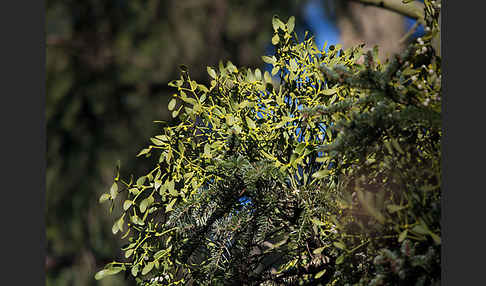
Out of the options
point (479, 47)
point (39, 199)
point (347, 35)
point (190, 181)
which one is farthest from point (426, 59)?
point (39, 199)

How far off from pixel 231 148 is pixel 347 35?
1.61ft

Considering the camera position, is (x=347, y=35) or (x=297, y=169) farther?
(x=347, y=35)

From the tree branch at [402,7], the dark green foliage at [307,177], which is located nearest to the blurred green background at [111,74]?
the tree branch at [402,7]

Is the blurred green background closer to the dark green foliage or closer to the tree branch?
the tree branch

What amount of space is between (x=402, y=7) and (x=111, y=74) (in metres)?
0.57

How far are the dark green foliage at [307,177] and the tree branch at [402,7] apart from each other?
22cm

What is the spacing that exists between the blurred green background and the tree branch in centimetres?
8

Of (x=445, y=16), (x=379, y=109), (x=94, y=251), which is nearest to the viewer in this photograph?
(x=379, y=109)

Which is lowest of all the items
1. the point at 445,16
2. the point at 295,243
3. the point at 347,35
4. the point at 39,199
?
the point at 295,243

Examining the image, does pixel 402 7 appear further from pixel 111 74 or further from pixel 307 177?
pixel 111 74

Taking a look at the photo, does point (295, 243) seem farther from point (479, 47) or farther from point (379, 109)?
point (479, 47)

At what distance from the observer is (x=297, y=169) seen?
552 millimetres

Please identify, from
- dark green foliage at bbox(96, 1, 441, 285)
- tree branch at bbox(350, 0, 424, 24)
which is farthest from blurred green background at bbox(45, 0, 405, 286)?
dark green foliage at bbox(96, 1, 441, 285)

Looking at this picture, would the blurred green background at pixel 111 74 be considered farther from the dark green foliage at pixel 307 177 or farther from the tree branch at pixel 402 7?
the dark green foliage at pixel 307 177
